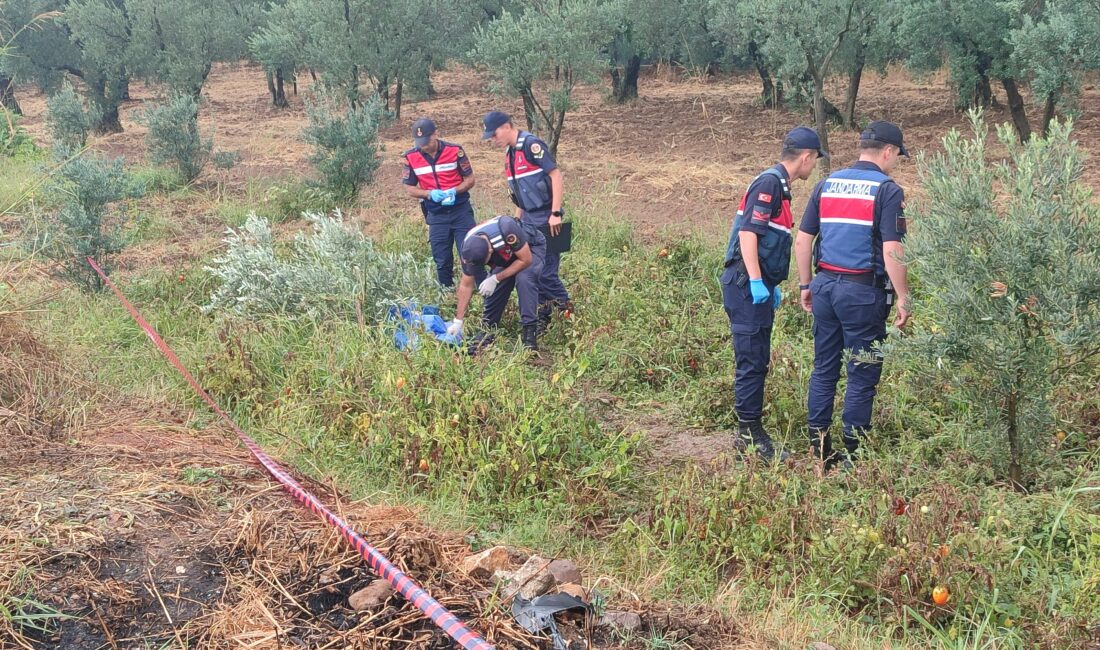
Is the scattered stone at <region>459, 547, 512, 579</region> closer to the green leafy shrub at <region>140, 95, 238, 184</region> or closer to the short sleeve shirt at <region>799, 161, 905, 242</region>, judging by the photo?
the short sleeve shirt at <region>799, 161, 905, 242</region>

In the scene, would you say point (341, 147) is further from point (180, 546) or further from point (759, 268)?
point (180, 546)

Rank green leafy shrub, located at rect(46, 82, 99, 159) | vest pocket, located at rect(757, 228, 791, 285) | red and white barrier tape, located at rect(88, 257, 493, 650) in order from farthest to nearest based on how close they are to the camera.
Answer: green leafy shrub, located at rect(46, 82, 99, 159)
vest pocket, located at rect(757, 228, 791, 285)
red and white barrier tape, located at rect(88, 257, 493, 650)

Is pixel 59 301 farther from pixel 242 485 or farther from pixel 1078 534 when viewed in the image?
pixel 1078 534

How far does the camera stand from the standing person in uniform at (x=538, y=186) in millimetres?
6625

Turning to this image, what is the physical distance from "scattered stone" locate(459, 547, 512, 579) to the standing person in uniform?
3.47 metres

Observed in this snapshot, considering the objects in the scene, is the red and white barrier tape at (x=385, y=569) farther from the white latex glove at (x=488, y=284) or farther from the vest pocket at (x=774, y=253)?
the vest pocket at (x=774, y=253)

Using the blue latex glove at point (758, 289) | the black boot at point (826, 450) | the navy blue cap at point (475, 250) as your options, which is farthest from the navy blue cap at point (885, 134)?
the navy blue cap at point (475, 250)

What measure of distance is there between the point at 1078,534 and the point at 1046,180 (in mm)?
1416

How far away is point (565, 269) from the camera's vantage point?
25.0 ft

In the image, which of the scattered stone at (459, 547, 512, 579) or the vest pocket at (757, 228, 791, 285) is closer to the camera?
the scattered stone at (459, 547, 512, 579)

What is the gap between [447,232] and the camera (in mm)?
7434

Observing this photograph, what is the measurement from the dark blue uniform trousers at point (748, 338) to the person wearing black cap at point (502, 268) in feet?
5.37

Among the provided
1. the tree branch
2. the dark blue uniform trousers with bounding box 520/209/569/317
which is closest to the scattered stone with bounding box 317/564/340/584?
the dark blue uniform trousers with bounding box 520/209/569/317

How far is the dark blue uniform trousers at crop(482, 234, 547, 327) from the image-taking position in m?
6.10
